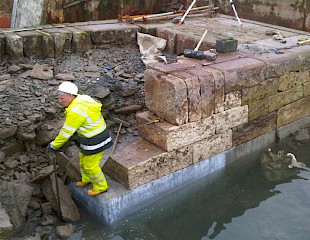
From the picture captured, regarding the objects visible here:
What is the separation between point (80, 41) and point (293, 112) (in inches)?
190

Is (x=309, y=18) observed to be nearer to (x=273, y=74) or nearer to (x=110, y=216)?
(x=273, y=74)

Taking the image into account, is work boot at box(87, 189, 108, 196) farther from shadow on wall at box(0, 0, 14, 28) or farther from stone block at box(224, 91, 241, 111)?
shadow on wall at box(0, 0, 14, 28)

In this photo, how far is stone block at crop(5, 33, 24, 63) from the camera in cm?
812

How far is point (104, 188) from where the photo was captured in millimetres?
6207

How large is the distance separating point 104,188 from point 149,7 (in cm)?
745

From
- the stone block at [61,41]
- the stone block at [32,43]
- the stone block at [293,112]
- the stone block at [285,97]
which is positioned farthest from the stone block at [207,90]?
the stone block at [32,43]

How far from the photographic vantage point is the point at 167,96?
21.5ft

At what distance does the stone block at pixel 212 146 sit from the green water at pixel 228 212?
0.45 m

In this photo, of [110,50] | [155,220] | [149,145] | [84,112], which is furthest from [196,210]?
[110,50]

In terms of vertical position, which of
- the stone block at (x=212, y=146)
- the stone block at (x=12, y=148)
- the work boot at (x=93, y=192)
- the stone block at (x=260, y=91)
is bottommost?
the work boot at (x=93, y=192)

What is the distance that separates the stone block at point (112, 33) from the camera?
9.13 meters

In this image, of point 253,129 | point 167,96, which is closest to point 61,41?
point 167,96

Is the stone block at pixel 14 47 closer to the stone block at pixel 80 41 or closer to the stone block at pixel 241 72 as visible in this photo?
the stone block at pixel 80 41

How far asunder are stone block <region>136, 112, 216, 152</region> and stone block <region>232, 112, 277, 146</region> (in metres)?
0.70
